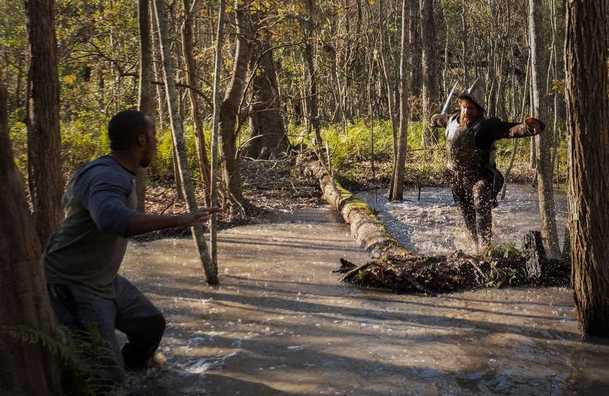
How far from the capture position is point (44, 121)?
6.62 m

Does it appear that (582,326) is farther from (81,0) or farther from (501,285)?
(81,0)

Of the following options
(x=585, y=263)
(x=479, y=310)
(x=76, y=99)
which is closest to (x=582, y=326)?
(x=585, y=263)

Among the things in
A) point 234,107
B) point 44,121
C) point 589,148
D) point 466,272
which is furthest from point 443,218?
point 44,121

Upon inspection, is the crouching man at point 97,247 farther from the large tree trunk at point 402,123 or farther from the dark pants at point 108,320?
the large tree trunk at point 402,123

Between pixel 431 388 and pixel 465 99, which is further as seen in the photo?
pixel 465 99

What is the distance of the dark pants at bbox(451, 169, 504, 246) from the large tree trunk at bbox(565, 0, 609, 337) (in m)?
3.03

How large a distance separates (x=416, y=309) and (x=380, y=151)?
537 inches

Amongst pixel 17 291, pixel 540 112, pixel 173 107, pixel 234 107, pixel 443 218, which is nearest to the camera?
pixel 17 291

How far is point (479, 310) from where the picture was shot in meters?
6.37

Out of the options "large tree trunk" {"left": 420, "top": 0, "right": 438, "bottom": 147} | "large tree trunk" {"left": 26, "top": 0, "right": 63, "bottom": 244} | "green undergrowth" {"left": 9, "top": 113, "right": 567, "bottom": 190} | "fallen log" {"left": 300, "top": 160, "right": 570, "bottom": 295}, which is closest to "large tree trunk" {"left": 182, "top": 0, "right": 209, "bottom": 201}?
"large tree trunk" {"left": 26, "top": 0, "right": 63, "bottom": 244}

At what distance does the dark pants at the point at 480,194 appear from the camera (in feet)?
27.5

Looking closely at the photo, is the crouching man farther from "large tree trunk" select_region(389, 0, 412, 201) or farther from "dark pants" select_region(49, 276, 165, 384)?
"large tree trunk" select_region(389, 0, 412, 201)

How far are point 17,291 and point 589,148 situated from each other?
4259 millimetres

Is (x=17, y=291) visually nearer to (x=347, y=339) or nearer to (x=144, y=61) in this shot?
(x=347, y=339)
